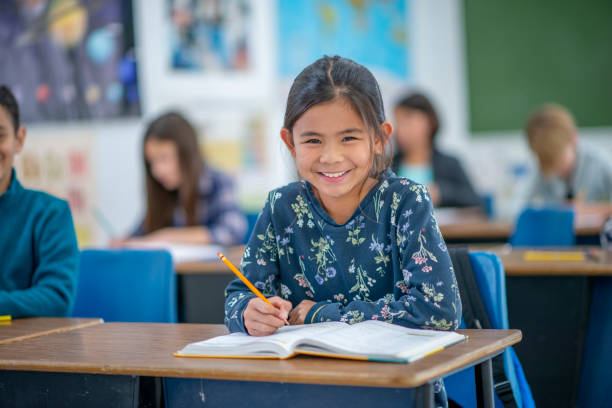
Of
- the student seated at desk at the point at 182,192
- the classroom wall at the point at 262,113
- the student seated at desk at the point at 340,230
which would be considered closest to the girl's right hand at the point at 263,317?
the student seated at desk at the point at 340,230

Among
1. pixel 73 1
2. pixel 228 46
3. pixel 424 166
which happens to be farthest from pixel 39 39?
pixel 424 166

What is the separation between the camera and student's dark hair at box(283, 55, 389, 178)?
1531 mm

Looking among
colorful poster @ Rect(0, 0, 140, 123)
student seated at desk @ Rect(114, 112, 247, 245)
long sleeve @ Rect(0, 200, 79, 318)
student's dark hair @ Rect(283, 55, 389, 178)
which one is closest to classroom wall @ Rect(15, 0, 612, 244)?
colorful poster @ Rect(0, 0, 140, 123)

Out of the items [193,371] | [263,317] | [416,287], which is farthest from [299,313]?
[193,371]

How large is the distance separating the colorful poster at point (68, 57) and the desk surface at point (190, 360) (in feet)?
9.54

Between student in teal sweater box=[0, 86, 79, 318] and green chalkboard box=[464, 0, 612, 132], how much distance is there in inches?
187

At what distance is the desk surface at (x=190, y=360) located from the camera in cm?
109

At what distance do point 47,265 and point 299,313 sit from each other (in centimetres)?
81

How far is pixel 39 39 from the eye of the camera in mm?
4246

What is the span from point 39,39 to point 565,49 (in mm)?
3877

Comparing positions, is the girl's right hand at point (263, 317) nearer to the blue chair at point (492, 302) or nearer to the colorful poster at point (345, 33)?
the blue chair at point (492, 302)

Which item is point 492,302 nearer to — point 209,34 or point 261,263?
point 261,263

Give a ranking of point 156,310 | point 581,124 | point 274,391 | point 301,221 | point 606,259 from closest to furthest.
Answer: point 274,391, point 301,221, point 156,310, point 606,259, point 581,124

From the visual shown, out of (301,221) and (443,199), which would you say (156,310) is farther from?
(443,199)
